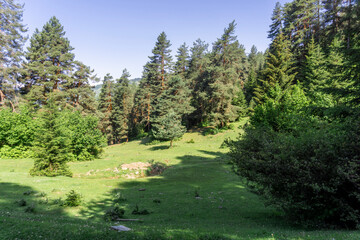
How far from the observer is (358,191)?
26.4ft

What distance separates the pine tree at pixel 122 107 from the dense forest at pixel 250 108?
403 millimetres

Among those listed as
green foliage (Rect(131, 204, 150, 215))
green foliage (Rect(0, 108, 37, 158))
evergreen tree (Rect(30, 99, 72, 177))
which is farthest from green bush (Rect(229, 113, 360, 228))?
green foliage (Rect(0, 108, 37, 158))

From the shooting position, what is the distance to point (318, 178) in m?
8.54

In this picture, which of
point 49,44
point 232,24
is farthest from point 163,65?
point 49,44

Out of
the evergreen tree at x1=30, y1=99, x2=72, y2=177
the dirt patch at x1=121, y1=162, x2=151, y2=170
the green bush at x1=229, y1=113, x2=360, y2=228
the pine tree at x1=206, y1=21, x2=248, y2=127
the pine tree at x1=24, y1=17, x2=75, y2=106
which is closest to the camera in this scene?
the green bush at x1=229, y1=113, x2=360, y2=228

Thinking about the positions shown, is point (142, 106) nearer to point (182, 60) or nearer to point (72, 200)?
point (182, 60)

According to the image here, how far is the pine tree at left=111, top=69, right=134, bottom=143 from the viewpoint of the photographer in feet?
242

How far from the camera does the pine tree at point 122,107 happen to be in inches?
2904

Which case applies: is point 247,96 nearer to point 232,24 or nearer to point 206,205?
point 232,24

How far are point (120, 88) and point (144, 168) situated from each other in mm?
54536

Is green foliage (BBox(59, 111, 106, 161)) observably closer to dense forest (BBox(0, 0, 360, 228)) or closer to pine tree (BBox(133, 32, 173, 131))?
dense forest (BBox(0, 0, 360, 228))

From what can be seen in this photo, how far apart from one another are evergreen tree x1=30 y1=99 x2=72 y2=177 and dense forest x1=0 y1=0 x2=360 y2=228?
112mm

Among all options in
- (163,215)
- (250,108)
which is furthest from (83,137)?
(250,108)

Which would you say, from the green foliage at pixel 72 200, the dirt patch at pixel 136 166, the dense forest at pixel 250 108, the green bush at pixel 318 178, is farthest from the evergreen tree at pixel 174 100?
the green bush at pixel 318 178
